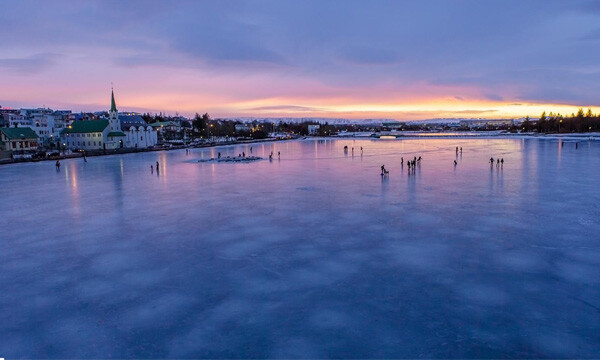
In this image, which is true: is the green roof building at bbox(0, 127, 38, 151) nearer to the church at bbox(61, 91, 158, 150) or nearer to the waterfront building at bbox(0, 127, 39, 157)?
the waterfront building at bbox(0, 127, 39, 157)

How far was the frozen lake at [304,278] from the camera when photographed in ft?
17.9

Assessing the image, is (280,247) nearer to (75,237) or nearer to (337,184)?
(75,237)

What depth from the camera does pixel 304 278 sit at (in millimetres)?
7656

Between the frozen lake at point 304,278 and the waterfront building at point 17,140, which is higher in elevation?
the waterfront building at point 17,140

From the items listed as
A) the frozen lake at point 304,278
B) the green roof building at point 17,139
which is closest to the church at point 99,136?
the green roof building at point 17,139

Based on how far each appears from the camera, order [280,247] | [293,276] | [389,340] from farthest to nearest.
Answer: [280,247] < [293,276] < [389,340]

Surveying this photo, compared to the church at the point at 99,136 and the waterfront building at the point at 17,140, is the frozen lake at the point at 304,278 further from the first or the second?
the church at the point at 99,136

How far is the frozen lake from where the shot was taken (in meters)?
5.47

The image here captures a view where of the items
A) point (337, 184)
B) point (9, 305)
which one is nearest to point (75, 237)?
point (9, 305)

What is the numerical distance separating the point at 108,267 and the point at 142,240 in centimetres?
202

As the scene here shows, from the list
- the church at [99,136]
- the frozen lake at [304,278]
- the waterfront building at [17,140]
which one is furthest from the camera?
the church at [99,136]

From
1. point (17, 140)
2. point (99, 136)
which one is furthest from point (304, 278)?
point (99, 136)

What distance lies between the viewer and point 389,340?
546 centimetres

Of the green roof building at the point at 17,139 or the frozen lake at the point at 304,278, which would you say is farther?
the green roof building at the point at 17,139
